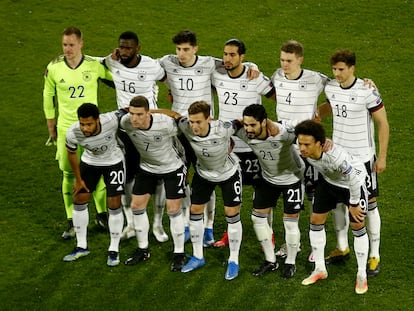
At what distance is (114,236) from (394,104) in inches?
218

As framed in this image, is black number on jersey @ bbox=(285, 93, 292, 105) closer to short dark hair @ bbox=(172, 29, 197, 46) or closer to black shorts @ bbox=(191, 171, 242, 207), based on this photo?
black shorts @ bbox=(191, 171, 242, 207)

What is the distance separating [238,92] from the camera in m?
10.0

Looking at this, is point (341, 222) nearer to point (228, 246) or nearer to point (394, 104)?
point (228, 246)

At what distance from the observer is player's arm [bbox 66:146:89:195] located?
9781 mm

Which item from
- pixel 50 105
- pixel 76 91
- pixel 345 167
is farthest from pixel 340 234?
pixel 50 105

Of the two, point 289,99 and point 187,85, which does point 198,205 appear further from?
point 289,99

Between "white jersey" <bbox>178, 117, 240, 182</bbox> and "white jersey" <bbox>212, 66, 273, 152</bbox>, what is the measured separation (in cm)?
48

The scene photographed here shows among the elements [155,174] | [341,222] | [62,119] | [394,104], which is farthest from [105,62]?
[394,104]

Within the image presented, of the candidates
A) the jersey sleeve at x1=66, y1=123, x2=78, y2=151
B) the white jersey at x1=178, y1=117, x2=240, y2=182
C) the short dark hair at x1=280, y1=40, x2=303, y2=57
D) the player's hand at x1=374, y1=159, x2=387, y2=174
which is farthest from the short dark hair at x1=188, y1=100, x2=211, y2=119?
the player's hand at x1=374, y1=159, x2=387, y2=174

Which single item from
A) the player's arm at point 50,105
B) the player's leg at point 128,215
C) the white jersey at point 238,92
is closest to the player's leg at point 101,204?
the player's leg at point 128,215

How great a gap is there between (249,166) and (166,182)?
884mm

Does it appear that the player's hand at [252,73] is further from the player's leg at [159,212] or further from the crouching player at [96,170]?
the player's leg at [159,212]

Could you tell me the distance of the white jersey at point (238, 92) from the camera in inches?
393

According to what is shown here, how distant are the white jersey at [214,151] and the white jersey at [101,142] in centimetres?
72
